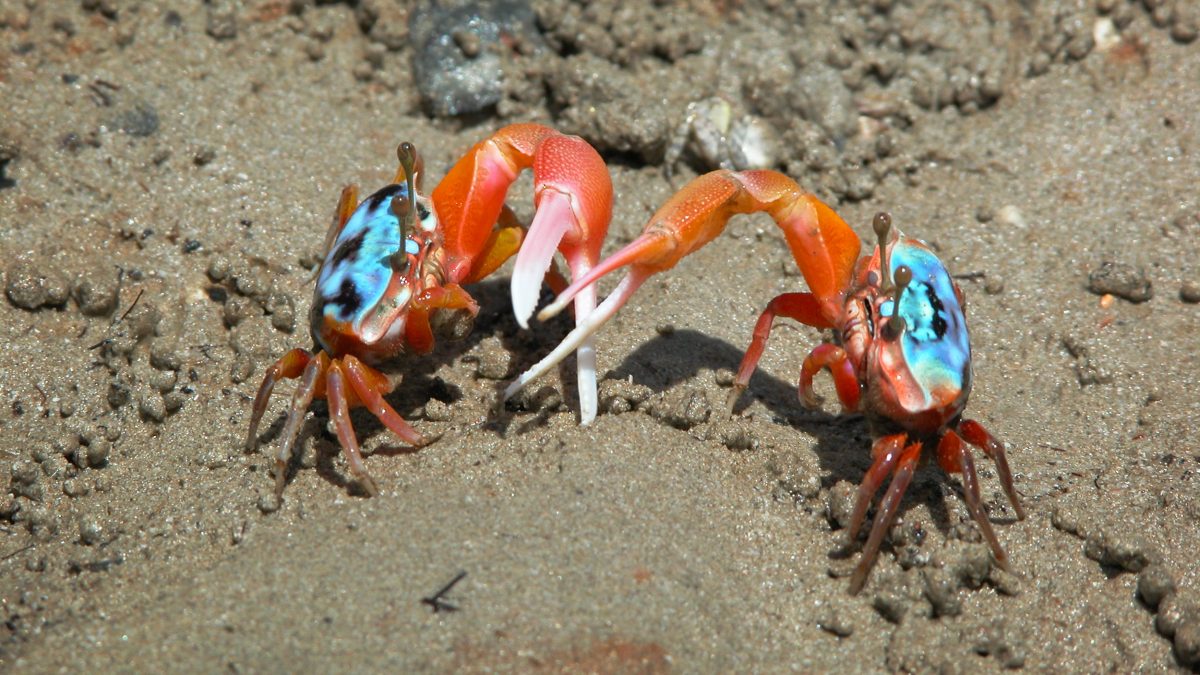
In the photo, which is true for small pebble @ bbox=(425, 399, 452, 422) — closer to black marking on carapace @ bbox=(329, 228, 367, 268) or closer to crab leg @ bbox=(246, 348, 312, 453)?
crab leg @ bbox=(246, 348, 312, 453)

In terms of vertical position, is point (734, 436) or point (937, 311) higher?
point (937, 311)

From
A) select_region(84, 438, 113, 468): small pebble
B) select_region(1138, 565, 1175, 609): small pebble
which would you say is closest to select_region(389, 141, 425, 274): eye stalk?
select_region(84, 438, 113, 468): small pebble

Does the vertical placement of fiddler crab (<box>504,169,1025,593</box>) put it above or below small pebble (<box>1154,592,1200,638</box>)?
above

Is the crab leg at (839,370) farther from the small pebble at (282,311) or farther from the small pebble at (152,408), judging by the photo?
the small pebble at (152,408)

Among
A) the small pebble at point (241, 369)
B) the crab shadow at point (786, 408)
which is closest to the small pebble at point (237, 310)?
the small pebble at point (241, 369)

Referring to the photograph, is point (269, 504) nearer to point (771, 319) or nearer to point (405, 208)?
point (405, 208)

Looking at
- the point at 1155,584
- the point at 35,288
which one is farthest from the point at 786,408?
the point at 35,288
